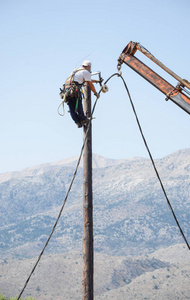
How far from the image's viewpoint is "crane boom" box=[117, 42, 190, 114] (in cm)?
1105

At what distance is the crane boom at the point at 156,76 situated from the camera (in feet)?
36.2

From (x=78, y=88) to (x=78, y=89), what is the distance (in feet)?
0.09

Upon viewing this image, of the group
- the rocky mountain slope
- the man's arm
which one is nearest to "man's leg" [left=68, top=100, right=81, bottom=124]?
the man's arm

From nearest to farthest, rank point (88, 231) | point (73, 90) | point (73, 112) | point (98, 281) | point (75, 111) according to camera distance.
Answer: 1. point (88, 231)
2. point (73, 90)
3. point (75, 111)
4. point (73, 112)
5. point (98, 281)

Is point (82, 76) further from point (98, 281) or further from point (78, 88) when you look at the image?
point (98, 281)

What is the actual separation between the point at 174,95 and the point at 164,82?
0.44 m

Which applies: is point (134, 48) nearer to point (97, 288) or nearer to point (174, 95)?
point (174, 95)

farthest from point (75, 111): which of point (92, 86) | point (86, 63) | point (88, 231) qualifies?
point (88, 231)

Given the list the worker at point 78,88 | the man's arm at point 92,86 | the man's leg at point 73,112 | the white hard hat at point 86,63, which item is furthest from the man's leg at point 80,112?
the white hard hat at point 86,63

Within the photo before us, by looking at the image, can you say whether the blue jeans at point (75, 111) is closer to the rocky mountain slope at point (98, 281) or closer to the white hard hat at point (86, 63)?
the white hard hat at point (86, 63)

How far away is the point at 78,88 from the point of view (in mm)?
11719

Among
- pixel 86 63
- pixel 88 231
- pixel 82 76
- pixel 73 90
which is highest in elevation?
pixel 86 63

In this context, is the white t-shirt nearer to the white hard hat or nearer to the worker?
the worker

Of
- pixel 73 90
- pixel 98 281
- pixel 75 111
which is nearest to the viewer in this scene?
pixel 73 90
